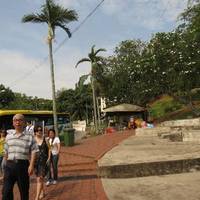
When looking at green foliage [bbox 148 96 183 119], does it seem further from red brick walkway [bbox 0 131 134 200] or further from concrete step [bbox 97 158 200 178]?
concrete step [bbox 97 158 200 178]

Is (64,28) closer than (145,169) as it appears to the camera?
No

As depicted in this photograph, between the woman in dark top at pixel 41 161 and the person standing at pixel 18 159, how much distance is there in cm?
199

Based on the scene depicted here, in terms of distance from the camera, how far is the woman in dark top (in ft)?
31.5

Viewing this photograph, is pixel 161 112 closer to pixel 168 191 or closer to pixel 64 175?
pixel 64 175

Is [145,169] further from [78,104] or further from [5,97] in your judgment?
[78,104]

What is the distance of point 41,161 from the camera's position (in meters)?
10.2

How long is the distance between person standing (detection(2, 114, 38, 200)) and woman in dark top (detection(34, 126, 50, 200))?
1.99 m

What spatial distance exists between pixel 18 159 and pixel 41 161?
2.90 metres

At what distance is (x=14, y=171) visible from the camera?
7.29 m

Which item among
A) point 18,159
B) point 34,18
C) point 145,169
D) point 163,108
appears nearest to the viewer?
point 18,159

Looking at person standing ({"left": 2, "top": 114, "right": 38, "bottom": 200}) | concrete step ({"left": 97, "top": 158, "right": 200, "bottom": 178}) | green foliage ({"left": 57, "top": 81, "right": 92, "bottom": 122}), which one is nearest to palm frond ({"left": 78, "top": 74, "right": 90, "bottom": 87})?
concrete step ({"left": 97, "top": 158, "right": 200, "bottom": 178})

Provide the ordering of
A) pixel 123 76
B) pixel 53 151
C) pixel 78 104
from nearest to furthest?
pixel 53 151, pixel 123 76, pixel 78 104

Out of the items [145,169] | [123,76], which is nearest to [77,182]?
[145,169]

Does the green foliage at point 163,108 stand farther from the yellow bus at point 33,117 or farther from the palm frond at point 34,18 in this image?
the palm frond at point 34,18
